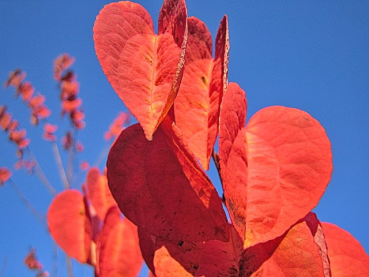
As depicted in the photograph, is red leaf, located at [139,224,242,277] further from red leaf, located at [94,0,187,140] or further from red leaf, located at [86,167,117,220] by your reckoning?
red leaf, located at [86,167,117,220]

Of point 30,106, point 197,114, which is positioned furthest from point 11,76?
point 197,114

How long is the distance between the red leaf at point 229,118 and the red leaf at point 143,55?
0.06 m

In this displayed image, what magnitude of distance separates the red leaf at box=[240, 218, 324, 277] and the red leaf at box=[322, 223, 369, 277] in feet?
0.38

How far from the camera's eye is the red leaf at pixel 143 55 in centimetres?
25

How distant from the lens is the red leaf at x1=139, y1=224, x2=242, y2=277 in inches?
12.2

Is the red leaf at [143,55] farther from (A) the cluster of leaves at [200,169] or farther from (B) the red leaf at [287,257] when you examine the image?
(B) the red leaf at [287,257]

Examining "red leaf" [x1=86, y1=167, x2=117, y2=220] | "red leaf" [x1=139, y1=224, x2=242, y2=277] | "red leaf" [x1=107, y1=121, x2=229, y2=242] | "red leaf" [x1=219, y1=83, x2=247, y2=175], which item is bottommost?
"red leaf" [x1=139, y1=224, x2=242, y2=277]

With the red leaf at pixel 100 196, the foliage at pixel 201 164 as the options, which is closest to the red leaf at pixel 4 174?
the red leaf at pixel 100 196

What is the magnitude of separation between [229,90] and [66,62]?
2064 mm

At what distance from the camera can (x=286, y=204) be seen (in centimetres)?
30

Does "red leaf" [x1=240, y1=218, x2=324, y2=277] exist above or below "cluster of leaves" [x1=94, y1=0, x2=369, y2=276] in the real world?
below

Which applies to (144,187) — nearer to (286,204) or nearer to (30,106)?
(286,204)

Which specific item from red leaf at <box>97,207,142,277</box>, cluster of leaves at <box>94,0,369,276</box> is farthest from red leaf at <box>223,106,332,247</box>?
red leaf at <box>97,207,142,277</box>

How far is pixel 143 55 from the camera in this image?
0.30 metres
